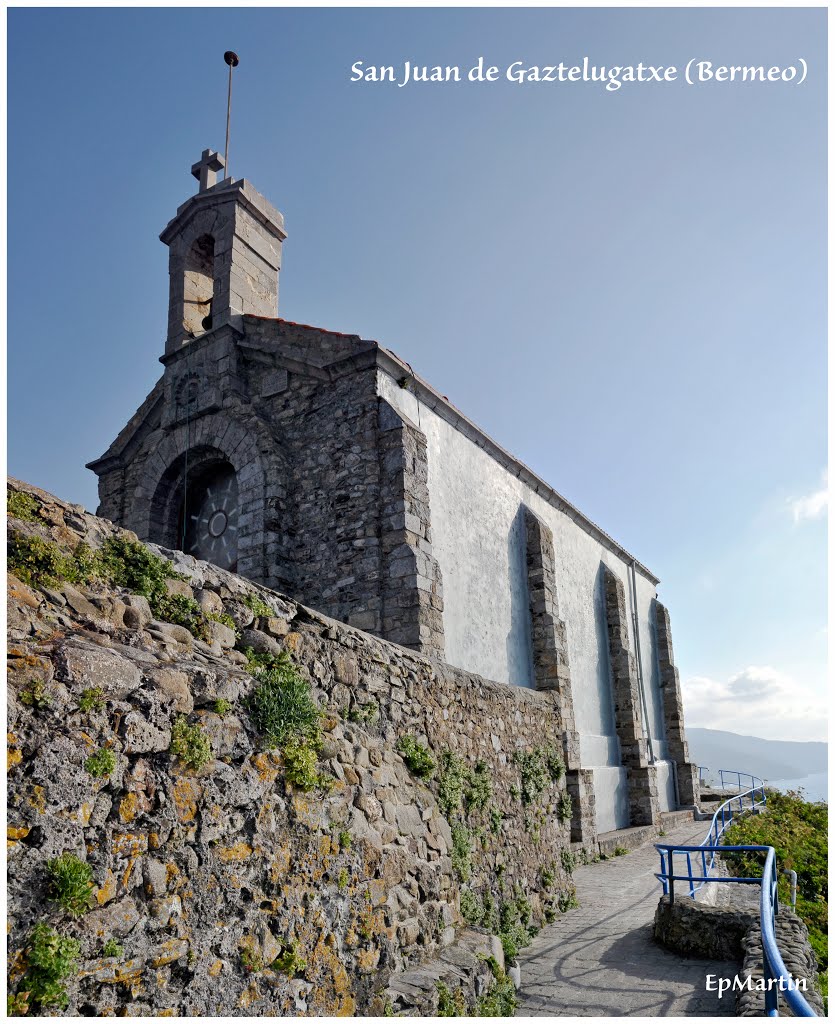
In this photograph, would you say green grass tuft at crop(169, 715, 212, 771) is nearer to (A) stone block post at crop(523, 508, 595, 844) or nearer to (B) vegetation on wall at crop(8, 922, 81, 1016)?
(B) vegetation on wall at crop(8, 922, 81, 1016)

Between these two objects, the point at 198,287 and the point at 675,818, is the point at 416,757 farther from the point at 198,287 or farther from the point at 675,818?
the point at 675,818

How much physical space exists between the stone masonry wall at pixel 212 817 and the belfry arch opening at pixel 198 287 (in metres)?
9.03

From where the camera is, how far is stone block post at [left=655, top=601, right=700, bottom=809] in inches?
821

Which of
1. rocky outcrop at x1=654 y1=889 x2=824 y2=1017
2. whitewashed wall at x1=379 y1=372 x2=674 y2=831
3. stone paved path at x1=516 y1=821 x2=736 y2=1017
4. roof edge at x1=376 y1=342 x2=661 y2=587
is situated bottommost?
stone paved path at x1=516 y1=821 x2=736 y2=1017

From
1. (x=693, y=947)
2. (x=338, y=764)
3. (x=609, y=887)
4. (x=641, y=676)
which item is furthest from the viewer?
(x=641, y=676)

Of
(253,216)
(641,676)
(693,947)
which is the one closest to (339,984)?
(693,947)

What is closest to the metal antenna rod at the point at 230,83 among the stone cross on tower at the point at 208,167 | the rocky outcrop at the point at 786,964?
the stone cross on tower at the point at 208,167

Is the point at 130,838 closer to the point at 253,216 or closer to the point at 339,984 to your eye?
the point at 339,984

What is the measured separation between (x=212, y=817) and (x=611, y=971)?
5.00 m

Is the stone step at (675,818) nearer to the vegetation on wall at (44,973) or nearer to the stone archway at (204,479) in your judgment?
the stone archway at (204,479)

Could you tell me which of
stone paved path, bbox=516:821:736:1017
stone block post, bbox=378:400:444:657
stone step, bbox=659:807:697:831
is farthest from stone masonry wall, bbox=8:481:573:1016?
stone step, bbox=659:807:697:831

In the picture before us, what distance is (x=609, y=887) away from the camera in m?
10.6

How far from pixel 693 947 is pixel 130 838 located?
6.17m

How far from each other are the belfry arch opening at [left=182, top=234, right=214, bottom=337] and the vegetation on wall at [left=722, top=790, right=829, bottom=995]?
42.3 ft
